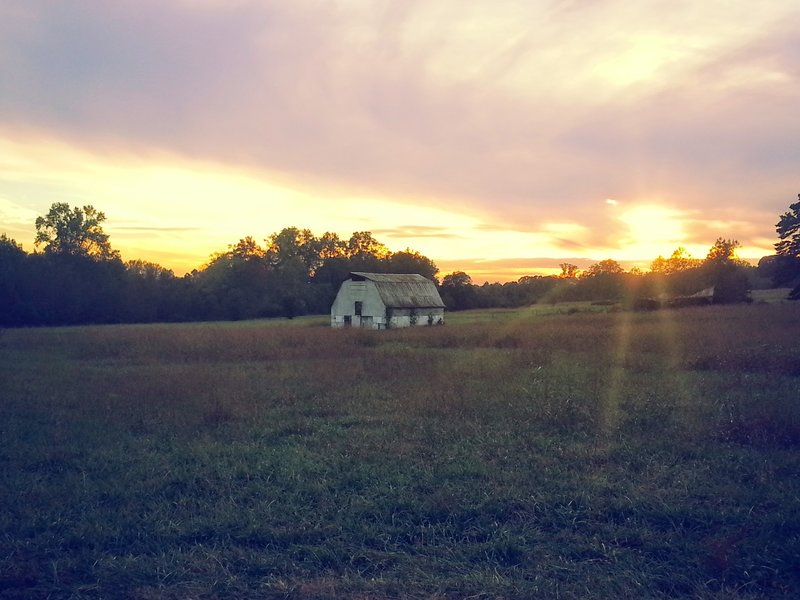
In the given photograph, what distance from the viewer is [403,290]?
45.9m

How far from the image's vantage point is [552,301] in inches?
3179

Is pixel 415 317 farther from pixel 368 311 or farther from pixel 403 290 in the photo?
pixel 368 311

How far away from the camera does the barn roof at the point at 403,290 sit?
1694 inches

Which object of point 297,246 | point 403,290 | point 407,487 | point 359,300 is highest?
point 297,246

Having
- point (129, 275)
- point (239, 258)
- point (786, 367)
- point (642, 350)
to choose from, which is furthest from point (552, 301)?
point (786, 367)

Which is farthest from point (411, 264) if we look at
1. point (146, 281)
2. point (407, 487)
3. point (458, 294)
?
point (407, 487)

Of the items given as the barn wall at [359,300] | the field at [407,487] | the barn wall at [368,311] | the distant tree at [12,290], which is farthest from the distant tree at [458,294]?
the field at [407,487]

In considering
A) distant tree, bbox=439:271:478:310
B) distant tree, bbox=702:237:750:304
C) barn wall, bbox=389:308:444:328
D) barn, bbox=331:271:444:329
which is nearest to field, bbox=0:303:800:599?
barn, bbox=331:271:444:329

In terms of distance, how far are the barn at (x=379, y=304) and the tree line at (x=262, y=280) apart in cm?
1798

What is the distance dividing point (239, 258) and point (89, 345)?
53339 millimetres

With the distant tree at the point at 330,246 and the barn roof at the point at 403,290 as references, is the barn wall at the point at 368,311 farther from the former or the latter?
the distant tree at the point at 330,246

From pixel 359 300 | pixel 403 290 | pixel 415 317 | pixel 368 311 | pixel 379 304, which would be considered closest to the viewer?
pixel 379 304

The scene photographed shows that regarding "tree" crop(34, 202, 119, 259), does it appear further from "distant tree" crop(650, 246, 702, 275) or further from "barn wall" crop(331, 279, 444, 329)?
"distant tree" crop(650, 246, 702, 275)

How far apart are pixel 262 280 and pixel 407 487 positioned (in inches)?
2766
